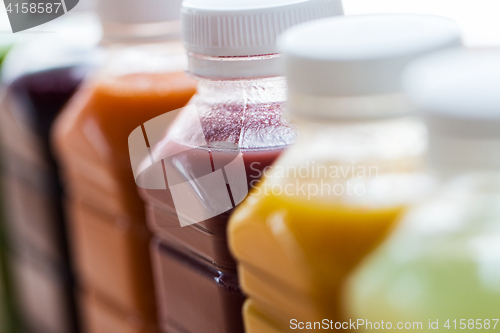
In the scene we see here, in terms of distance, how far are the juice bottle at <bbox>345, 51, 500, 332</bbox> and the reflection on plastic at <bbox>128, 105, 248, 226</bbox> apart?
0.66ft

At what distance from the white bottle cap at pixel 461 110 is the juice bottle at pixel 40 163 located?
24.2 inches

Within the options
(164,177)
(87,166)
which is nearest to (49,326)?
(87,166)

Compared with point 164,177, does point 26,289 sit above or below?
below

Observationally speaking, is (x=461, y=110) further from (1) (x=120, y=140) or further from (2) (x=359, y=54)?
(1) (x=120, y=140)

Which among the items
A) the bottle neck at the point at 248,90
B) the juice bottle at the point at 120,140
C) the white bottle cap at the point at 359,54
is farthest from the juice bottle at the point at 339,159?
the juice bottle at the point at 120,140

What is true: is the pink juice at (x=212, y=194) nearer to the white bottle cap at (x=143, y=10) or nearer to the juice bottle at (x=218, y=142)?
the juice bottle at (x=218, y=142)

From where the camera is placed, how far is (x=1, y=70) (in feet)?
3.18

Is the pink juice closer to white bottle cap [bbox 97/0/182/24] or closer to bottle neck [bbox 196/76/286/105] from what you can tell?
bottle neck [bbox 196/76/286/105]

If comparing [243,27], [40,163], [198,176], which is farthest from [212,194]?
[40,163]

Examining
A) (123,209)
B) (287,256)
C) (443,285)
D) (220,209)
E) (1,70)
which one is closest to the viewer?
(443,285)

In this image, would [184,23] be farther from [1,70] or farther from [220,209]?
[1,70]

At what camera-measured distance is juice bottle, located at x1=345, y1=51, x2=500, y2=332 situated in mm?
287

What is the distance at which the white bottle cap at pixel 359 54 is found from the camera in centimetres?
36

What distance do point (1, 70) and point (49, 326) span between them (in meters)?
0.42
